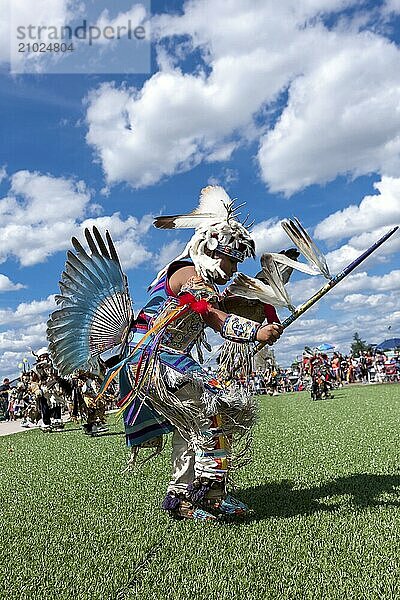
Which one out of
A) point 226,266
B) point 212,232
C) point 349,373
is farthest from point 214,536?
point 349,373

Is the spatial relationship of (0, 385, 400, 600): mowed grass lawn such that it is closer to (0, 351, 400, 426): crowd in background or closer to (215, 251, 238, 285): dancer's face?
(0, 351, 400, 426): crowd in background

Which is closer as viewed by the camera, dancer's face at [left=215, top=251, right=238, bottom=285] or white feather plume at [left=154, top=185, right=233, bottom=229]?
dancer's face at [left=215, top=251, right=238, bottom=285]

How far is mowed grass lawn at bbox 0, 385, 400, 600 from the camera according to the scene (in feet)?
10.3

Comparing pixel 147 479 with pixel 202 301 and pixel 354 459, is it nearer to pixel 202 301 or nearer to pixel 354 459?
pixel 354 459

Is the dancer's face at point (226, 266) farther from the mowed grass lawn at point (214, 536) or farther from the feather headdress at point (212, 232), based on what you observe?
the mowed grass lawn at point (214, 536)

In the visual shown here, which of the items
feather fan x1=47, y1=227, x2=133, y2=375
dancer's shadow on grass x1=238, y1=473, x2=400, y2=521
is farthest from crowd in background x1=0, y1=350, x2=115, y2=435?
feather fan x1=47, y1=227, x2=133, y2=375

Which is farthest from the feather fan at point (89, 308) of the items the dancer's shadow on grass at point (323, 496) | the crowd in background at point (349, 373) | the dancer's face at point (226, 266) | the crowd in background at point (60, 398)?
the crowd in background at point (349, 373)

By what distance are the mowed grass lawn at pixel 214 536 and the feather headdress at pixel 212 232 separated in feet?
5.83

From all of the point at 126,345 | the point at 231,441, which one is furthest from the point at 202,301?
the point at 231,441

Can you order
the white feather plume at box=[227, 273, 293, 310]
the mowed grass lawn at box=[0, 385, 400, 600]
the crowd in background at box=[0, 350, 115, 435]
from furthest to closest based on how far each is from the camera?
the crowd in background at box=[0, 350, 115, 435] → the white feather plume at box=[227, 273, 293, 310] → the mowed grass lawn at box=[0, 385, 400, 600]

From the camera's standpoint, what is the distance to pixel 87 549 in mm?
3904

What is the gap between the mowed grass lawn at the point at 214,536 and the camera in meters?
3.14

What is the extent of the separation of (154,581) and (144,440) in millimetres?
1574

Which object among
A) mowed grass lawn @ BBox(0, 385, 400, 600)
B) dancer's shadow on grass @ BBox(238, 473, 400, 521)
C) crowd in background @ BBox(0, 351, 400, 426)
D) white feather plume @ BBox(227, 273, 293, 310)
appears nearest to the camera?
mowed grass lawn @ BBox(0, 385, 400, 600)
